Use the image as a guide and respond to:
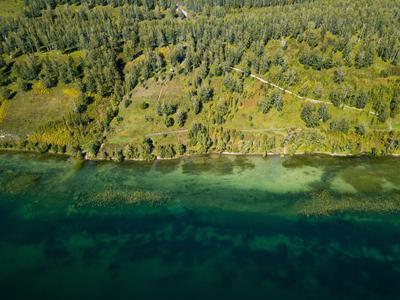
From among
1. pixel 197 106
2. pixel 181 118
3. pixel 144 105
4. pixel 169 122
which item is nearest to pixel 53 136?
pixel 144 105

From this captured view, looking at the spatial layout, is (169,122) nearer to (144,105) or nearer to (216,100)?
(144,105)

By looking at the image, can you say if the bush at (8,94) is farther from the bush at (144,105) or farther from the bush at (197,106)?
the bush at (197,106)

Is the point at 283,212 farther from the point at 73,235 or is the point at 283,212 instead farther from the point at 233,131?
the point at 73,235

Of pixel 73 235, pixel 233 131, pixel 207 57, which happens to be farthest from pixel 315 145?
pixel 73 235

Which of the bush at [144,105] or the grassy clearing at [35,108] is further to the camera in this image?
the bush at [144,105]

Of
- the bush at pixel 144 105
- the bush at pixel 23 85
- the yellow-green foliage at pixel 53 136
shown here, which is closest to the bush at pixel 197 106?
the bush at pixel 144 105

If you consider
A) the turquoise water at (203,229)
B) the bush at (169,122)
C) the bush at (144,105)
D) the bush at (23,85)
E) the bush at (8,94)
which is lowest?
the turquoise water at (203,229)

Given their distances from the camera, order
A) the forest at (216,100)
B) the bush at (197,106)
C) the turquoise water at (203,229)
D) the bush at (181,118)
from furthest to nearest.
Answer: the bush at (197,106) < the bush at (181,118) < the forest at (216,100) < the turquoise water at (203,229)

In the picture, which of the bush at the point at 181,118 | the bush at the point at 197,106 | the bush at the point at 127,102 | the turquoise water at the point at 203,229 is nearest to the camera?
the turquoise water at the point at 203,229
